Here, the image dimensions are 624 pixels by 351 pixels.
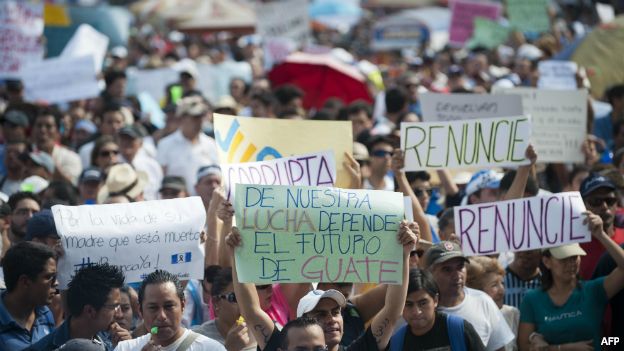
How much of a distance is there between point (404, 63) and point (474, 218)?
14.3 meters

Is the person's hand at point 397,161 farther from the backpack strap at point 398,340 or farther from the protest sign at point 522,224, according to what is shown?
the backpack strap at point 398,340

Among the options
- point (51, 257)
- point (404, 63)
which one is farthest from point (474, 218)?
point (404, 63)

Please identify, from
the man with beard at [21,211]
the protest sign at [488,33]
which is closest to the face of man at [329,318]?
the man with beard at [21,211]

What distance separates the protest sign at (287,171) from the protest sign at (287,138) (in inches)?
17.4

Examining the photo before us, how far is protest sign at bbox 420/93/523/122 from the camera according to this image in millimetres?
10398

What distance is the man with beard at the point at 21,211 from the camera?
27.5 feet

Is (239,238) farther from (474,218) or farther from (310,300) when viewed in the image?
(474,218)

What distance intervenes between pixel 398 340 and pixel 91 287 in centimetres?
160

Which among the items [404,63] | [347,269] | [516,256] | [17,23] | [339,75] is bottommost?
[404,63]

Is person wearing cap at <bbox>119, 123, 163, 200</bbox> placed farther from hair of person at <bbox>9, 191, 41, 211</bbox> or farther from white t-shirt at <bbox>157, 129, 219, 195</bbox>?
hair of person at <bbox>9, 191, 41, 211</bbox>

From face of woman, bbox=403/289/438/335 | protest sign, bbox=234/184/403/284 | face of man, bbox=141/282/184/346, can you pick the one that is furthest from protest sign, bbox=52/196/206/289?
face of woman, bbox=403/289/438/335

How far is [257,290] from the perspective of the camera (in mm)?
6855

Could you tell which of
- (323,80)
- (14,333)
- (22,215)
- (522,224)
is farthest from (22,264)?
(323,80)

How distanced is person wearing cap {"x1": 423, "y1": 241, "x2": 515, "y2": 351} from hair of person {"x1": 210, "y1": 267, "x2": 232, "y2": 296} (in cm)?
109
